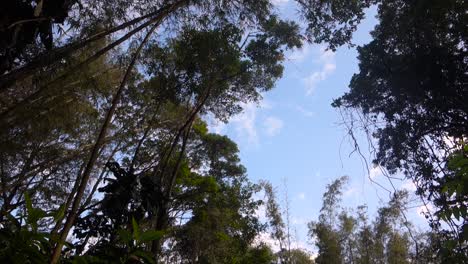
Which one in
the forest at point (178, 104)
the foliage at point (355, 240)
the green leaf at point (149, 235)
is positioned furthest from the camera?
the foliage at point (355, 240)

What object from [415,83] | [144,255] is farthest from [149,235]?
[415,83]

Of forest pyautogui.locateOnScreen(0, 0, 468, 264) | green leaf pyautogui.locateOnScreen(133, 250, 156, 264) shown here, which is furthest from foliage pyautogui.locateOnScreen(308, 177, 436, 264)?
green leaf pyautogui.locateOnScreen(133, 250, 156, 264)

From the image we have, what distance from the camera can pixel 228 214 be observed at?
1068 centimetres

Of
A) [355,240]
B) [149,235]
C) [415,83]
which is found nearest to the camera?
[149,235]

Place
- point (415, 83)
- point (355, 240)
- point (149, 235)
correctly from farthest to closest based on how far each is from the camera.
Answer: point (355, 240) → point (415, 83) → point (149, 235)

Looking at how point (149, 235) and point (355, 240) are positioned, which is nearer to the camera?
point (149, 235)

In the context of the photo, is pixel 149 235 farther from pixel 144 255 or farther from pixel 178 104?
pixel 178 104

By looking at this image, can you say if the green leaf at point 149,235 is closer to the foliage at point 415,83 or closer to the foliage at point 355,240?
the foliage at point 415,83

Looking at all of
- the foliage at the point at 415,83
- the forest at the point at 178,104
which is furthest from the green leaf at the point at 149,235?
the foliage at the point at 415,83

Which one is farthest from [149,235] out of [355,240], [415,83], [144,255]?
[355,240]

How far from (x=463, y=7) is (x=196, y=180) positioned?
7.26 metres

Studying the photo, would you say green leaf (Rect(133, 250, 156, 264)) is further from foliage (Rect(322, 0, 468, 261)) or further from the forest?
foliage (Rect(322, 0, 468, 261))

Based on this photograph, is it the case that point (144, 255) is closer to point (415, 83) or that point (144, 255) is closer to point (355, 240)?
point (415, 83)

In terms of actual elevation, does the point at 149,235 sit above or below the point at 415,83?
below
